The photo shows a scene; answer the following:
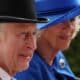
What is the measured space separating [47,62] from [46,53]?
54mm

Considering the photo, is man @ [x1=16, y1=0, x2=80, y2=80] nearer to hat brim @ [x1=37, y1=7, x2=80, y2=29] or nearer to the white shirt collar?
hat brim @ [x1=37, y1=7, x2=80, y2=29]

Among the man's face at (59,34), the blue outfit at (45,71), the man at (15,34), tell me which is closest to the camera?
the man at (15,34)

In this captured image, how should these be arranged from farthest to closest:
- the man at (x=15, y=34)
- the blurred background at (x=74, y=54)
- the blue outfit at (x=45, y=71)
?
the blurred background at (x=74, y=54), the blue outfit at (x=45, y=71), the man at (x=15, y=34)

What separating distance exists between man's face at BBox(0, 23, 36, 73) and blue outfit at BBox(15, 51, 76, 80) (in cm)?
42

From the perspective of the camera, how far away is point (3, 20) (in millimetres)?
1725

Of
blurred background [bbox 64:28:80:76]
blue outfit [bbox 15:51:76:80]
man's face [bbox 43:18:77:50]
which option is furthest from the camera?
blurred background [bbox 64:28:80:76]

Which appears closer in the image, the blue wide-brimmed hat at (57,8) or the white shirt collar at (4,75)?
the white shirt collar at (4,75)

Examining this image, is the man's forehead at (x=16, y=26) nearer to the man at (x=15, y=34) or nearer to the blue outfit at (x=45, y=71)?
the man at (x=15, y=34)

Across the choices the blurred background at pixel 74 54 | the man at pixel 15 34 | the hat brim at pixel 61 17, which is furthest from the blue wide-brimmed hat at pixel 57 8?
the blurred background at pixel 74 54

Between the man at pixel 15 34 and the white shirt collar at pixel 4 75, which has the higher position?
the man at pixel 15 34

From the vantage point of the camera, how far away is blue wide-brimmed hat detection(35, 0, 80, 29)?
238 cm

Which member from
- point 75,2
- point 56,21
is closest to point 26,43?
point 56,21

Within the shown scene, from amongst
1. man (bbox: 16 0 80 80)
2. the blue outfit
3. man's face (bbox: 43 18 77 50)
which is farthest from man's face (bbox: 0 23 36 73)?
man's face (bbox: 43 18 77 50)

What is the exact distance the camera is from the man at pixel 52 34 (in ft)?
7.86
